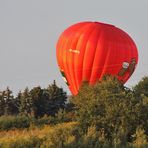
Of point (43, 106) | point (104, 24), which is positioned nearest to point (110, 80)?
point (104, 24)

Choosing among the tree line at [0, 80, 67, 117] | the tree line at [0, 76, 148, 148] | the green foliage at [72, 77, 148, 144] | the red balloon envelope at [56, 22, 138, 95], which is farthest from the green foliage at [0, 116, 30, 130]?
the tree line at [0, 80, 67, 117]

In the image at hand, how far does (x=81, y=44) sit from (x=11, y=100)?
22636mm

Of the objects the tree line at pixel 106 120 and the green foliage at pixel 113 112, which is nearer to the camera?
the tree line at pixel 106 120

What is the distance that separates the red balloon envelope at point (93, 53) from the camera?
176 ft

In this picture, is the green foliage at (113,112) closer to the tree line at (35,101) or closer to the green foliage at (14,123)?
the green foliage at (14,123)

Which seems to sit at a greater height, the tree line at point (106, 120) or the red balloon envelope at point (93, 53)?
the red balloon envelope at point (93, 53)

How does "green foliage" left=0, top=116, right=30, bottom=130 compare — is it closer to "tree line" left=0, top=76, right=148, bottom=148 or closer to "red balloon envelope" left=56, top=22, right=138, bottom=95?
"tree line" left=0, top=76, right=148, bottom=148

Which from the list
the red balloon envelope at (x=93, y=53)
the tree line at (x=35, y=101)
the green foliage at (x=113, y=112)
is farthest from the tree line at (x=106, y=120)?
the tree line at (x=35, y=101)

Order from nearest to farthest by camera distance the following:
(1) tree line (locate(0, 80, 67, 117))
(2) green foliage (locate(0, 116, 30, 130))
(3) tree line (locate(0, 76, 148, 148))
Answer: (3) tree line (locate(0, 76, 148, 148)), (2) green foliage (locate(0, 116, 30, 130)), (1) tree line (locate(0, 80, 67, 117))

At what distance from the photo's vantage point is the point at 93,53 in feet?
175

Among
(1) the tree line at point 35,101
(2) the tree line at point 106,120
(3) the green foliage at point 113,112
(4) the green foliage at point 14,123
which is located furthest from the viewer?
(1) the tree line at point 35,101

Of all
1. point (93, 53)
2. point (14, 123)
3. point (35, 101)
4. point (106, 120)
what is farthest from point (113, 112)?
point (35, 101)

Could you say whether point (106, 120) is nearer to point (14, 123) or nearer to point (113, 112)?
point (113, 112)

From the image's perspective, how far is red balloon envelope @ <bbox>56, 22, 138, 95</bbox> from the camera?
53.5 meters
